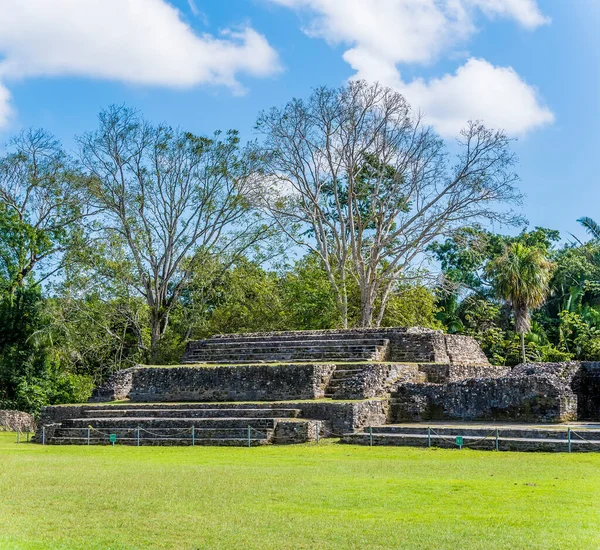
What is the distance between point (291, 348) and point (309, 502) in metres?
14.5

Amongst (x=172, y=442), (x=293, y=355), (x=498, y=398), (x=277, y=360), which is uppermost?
(x=293, y=355)

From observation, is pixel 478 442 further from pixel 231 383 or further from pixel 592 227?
pixel 592 227

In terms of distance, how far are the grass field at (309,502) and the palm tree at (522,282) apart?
17.4m

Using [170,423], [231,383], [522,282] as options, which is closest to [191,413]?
[170,423]

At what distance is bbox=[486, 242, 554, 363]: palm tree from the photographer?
31.1 metres

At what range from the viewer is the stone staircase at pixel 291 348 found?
2311 cm

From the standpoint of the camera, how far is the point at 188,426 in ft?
60.0

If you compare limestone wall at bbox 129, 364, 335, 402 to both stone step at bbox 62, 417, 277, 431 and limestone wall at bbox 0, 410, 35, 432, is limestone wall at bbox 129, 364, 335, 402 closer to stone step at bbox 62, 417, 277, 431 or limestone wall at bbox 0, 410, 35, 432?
stone step at bbox 62, 417, 277, 431

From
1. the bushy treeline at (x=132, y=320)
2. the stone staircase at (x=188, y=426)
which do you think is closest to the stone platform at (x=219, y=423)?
the stone staircase at (x=188, y=426)

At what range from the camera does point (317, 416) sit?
1828 centimetres

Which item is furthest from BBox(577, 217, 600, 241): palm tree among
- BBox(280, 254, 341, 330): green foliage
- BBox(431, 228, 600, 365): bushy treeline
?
BBox(280, 254, 341, 330): green foliage

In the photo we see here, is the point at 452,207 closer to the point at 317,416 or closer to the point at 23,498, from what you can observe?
the point at 317,416

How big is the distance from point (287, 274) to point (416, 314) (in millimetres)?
6129

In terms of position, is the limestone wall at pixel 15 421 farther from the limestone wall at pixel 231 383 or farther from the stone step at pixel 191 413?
the stone step at pixel 191 413
